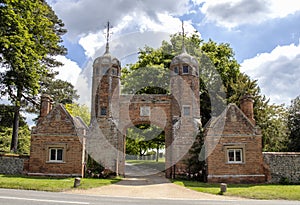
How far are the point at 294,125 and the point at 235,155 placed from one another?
15.0 metres

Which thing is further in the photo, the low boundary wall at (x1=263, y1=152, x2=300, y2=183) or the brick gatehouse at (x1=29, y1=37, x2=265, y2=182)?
the brick gatehouse at (x1=29, y1=37, x2=265, y2=182)

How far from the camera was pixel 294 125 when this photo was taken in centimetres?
2997

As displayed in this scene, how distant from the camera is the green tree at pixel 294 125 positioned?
28195 millimetres

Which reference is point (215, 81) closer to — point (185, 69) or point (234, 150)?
point (185, 69)

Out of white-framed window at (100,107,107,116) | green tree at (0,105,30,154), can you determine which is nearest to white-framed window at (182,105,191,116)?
white-framed window at (100,107,107,116)

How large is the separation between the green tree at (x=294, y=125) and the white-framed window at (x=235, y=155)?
12.5 meters

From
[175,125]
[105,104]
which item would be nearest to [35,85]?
[105,104]

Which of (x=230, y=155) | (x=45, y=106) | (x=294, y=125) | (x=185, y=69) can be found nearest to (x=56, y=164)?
(x=45, y=106)

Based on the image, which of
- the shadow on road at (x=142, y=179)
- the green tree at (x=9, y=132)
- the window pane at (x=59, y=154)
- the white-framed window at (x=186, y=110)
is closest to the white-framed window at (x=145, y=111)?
the white-framed window at (x=186, y=110)

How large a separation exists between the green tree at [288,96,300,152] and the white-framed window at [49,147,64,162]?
22.1 m

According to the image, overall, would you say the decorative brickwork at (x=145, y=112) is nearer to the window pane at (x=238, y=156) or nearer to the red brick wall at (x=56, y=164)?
the red brick wall at (x=56, y=164)

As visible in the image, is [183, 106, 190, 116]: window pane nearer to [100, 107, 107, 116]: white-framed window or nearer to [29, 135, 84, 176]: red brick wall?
[100, 107, 107, 116]: white-framed window

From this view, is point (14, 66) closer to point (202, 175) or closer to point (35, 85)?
point (35, 85)

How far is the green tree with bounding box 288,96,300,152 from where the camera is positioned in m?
28.2
